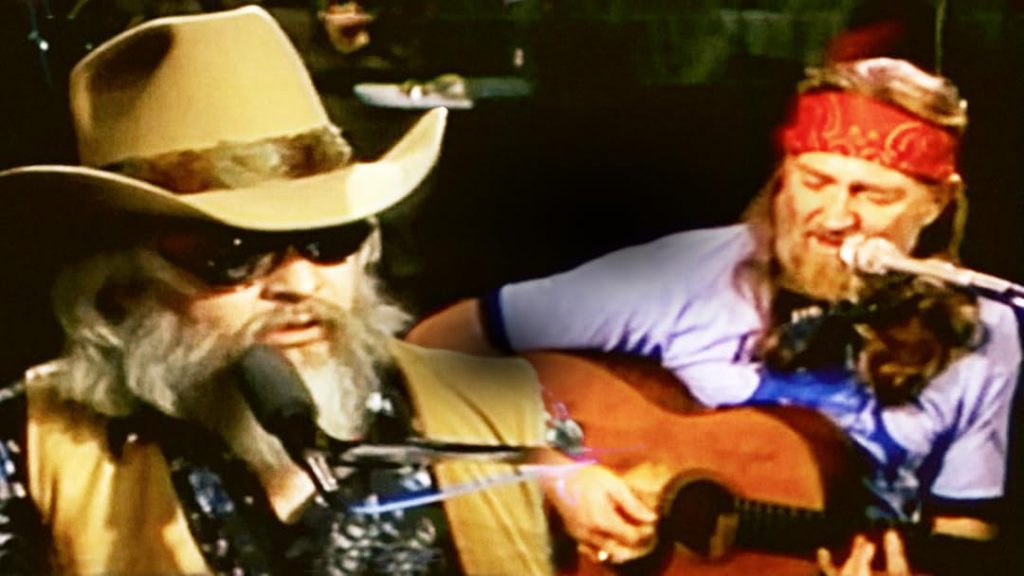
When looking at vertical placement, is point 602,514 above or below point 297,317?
below

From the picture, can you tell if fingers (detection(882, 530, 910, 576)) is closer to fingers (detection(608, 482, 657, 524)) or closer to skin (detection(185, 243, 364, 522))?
fingers (detection(608, 482, 657, 524))

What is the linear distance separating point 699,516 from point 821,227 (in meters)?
0.40

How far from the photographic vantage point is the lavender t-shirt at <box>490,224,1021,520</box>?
6.86ft

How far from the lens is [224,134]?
2.06 metres

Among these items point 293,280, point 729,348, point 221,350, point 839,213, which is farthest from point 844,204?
point 221,350

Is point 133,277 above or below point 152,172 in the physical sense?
below

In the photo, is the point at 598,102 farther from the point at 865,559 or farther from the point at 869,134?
the point at 865,559

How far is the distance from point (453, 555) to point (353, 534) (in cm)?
13

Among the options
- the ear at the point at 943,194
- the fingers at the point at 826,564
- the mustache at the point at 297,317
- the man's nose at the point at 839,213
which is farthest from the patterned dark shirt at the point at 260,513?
the ear at the point at 943,194

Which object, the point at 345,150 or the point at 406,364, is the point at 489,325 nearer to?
the point at 406,364

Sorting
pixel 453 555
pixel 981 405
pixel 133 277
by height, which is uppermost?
pixel 133 277

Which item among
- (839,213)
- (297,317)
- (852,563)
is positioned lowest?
(852,563)

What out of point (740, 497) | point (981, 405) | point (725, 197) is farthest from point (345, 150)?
point (981, 405)

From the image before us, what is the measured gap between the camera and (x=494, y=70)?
206 cm
